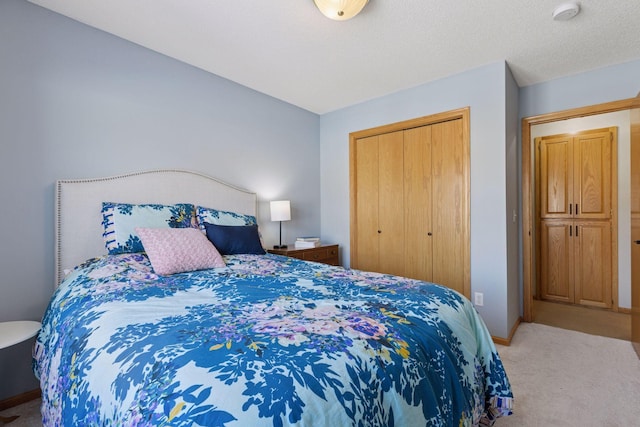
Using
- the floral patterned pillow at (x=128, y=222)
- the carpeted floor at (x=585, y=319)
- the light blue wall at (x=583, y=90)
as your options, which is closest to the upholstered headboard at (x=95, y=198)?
the floral patterned pillow at (x=128, y=222)

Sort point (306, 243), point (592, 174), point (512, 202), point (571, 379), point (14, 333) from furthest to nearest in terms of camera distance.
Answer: point (592, 174) → point (306, 243) → point (512, 202) → point (571, 379) → point (14, 333)

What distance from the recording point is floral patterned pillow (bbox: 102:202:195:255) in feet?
6.28

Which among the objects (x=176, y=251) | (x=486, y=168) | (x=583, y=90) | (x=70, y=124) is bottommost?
(x=176, y=251)

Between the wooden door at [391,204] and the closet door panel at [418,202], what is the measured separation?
6 cm

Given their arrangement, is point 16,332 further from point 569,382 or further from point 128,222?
point 569,382

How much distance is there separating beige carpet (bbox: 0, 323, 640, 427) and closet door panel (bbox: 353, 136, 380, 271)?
5.23 feet

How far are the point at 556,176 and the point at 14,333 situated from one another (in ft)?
17.4

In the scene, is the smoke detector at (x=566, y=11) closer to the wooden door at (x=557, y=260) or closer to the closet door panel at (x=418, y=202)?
the closet door panel at (x=418, y=202)

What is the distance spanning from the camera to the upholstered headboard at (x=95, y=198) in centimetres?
197

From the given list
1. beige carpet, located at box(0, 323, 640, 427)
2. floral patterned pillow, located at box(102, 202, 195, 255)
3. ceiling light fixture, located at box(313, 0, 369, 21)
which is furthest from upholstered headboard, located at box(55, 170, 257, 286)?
ceiling light fixture, located at box(313, 0, 369, 21)

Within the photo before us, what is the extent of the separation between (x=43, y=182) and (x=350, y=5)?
88.3 inches

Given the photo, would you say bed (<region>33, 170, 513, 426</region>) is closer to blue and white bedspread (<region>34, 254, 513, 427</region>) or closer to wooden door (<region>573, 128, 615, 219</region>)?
blue and white bedspread (<region>34, 254, 513, 427</region>)

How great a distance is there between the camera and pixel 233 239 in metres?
2.33

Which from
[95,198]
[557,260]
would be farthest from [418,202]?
[95,198]
